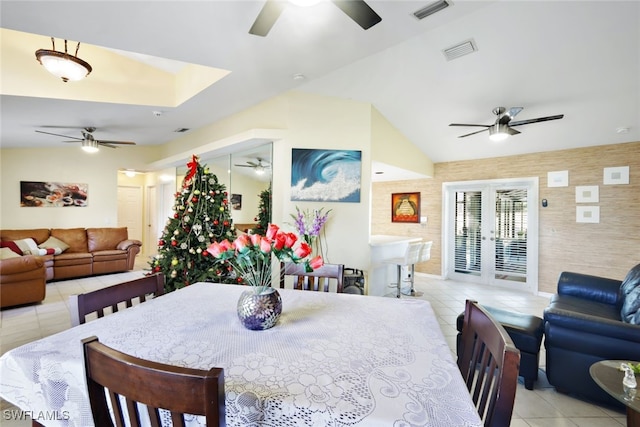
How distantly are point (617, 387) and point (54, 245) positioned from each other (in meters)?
7.68

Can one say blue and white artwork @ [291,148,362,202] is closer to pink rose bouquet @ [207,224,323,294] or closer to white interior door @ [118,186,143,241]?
pink rose bouquet @ [207,224,323,294]

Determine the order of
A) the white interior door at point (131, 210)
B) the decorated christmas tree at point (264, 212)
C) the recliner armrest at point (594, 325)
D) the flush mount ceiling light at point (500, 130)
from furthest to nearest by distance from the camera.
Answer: the white interior door at point (131, 210), the decorated christmas tree at point (264, 212), the flush mount ceiling light at point (500, 130), the recliner armrest at point (594, 325)

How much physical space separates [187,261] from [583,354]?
144 inches

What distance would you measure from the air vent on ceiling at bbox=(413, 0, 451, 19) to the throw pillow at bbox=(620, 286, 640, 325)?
2.79m

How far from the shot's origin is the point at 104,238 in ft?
19.6

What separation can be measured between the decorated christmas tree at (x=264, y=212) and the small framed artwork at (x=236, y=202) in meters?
0.58

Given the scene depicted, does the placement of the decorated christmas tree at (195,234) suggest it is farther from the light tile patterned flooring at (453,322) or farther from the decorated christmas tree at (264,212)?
the light tile patterned flooring at (453,322)

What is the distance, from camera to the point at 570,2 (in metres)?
2.29

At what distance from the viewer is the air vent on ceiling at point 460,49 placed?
2.78m

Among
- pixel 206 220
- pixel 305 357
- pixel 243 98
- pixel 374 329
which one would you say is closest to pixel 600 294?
pixel 374 329

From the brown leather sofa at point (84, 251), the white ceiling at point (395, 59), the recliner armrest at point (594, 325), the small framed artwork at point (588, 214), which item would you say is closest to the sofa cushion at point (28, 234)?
the brown leather sofa at point (84, 251)

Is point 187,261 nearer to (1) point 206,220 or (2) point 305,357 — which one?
(1) point 206,220

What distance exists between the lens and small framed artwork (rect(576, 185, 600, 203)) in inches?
176

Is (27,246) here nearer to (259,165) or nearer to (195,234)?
(195,234)
